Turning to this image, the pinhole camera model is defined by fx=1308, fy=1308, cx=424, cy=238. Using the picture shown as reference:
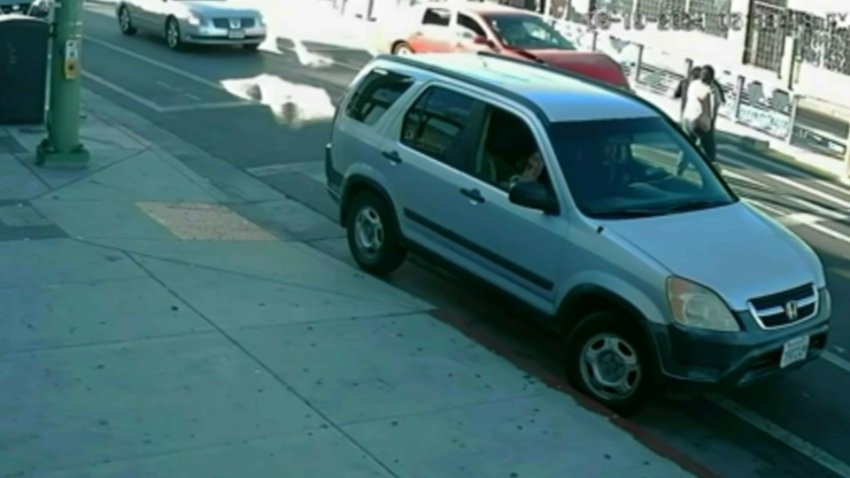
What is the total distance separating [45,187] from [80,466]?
6.70 m

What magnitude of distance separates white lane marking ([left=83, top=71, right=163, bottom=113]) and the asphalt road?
2 centimetres

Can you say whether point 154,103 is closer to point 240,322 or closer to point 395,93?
point 395,93

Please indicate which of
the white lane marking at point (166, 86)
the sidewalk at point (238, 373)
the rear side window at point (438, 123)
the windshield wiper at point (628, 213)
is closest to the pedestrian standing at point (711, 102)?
the sidewalk at point (238, 373)

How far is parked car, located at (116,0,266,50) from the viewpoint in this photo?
78.8 ft

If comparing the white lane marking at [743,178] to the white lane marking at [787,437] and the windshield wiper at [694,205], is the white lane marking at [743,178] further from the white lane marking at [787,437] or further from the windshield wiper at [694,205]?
the white lane marking at [787,437]

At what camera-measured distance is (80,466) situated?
6598mm

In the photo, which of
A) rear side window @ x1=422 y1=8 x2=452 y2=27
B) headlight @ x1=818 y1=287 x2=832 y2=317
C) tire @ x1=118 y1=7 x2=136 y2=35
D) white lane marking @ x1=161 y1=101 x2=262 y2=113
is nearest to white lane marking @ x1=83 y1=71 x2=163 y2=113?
white lane marking @ x1=161 y1=101 x2=262 y2=113

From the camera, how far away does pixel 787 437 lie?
8.09 meters

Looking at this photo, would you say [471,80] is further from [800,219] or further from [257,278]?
[800,219]

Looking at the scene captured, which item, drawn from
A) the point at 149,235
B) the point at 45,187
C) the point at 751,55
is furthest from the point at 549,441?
the point at 751,55

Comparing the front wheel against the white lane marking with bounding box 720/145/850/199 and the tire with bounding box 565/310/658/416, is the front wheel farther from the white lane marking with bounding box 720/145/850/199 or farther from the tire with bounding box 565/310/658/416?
the tire with bounding box 565/310/658/416

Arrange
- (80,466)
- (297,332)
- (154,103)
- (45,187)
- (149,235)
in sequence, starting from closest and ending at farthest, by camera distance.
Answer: (80,466) < (297,332) < (149,235) < (45,187) < (154,103)

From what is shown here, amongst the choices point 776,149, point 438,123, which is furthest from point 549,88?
point 776,149

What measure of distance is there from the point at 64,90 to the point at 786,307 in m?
8.30
